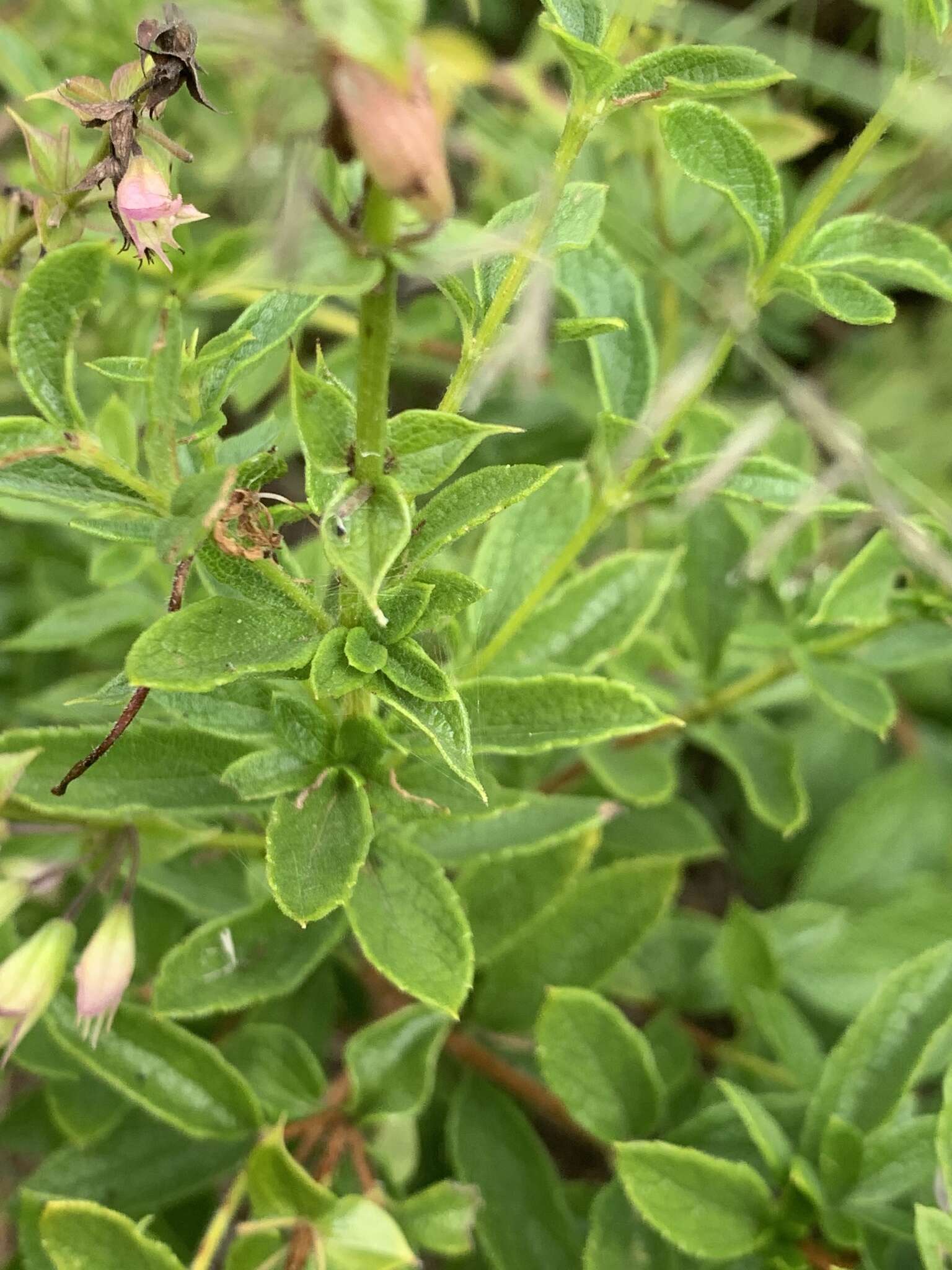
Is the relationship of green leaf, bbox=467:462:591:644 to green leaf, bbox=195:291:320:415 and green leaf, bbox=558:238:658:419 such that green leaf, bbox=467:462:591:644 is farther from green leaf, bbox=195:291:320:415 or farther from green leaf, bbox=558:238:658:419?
green leaf, bbox=195:291:320:415

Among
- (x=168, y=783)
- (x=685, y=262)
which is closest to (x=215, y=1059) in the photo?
(x=168, y=783)

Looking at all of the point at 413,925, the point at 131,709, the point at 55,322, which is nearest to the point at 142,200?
the point at 55,322

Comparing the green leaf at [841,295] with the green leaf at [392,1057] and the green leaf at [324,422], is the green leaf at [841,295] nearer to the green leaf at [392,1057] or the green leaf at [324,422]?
the green leaf at [324,422]

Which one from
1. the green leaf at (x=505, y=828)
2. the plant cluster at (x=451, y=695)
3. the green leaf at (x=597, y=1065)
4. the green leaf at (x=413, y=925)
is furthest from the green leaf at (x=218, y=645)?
the green leaf at (x=597, y=1065)

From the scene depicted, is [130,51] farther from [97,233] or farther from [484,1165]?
[484,1165]

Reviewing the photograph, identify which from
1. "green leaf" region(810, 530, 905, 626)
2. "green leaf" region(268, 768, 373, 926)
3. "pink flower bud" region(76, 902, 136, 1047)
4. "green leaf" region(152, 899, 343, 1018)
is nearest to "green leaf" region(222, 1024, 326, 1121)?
"green leaf" region(152, 899, 343, 1018)

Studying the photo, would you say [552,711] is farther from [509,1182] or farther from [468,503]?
[509,1182]
